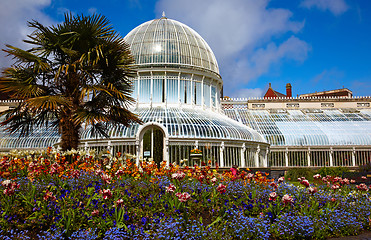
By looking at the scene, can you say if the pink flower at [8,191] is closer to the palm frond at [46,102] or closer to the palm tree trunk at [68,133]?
the palm frond at [46,102]

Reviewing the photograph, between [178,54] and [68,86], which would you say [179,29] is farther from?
[68,86]

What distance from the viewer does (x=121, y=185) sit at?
953 cm

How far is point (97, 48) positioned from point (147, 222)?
27.1ft

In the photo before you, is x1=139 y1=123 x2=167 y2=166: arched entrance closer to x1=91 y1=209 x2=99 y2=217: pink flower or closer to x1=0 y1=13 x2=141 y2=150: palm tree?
x1=0 y1=13 x2=141 y2=150: palm tree

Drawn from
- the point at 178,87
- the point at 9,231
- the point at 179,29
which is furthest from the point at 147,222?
the point at 179,29

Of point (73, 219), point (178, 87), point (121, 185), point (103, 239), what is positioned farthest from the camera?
point (178, 87)

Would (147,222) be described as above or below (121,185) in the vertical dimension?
below

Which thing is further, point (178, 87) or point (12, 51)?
point (178, 87)

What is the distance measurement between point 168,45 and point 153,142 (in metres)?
11.2

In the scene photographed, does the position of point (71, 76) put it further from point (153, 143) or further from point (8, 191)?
point (153, 143)

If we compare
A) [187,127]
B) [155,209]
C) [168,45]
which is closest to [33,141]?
[168,45]

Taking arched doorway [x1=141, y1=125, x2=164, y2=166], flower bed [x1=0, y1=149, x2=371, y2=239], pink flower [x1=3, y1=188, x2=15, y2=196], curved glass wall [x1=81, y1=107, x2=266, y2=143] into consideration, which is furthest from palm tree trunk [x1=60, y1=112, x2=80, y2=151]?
arched doorway [x1=141, y1=125, x2=164, y2=166]

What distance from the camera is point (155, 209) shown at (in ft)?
27.8

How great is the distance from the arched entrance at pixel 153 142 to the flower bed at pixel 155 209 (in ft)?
47.5
